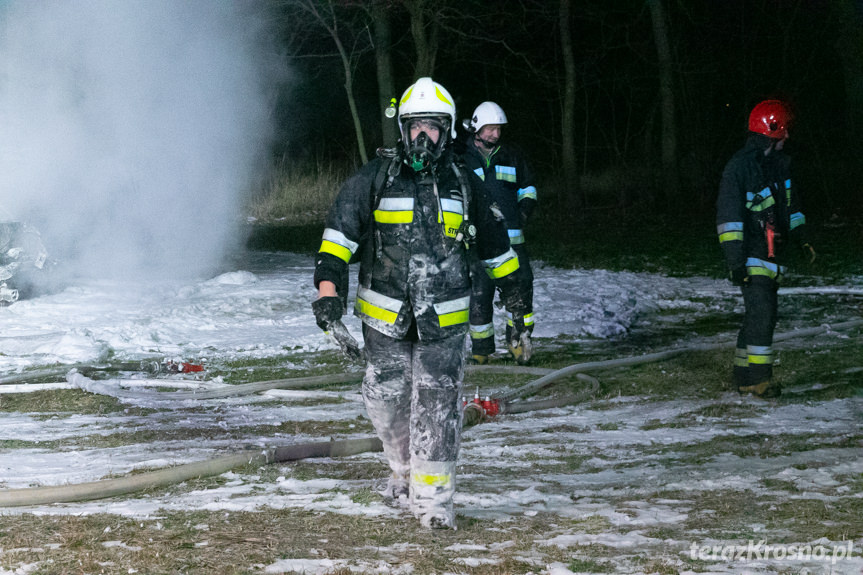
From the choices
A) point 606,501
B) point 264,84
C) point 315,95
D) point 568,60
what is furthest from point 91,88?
point 315,95

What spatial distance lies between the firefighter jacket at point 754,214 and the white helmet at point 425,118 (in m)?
3.03

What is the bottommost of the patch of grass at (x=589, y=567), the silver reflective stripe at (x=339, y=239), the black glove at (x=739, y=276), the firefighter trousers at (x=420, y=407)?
the patch of grass at (x=589, y=567)

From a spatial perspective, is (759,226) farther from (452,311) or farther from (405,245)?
(405,245)

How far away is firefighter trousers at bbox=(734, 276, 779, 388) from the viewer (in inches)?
280

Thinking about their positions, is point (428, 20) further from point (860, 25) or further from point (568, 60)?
point (860, 25)

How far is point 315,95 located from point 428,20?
45.5 feet

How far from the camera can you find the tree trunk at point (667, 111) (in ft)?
77.9

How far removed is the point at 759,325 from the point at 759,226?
693 mm

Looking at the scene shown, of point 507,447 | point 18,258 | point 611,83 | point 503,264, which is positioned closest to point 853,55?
point 611,83

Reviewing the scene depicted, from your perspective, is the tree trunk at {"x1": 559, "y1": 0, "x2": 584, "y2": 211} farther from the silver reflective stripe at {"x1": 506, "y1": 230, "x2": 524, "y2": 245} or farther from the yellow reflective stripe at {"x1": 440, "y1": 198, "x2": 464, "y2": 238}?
the yellow reflective stripe at {"x1": 440, "y1": 198, "x2": 464, "y2": 238}

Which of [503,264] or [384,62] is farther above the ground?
[384,62]

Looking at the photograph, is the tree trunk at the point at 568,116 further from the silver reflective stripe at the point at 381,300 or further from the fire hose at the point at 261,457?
the silver reflective stripe at the point at 381,300

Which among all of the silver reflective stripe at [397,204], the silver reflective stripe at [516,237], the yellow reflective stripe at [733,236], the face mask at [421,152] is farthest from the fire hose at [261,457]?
the face mask at [421,152]

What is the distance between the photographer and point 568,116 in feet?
76.2
